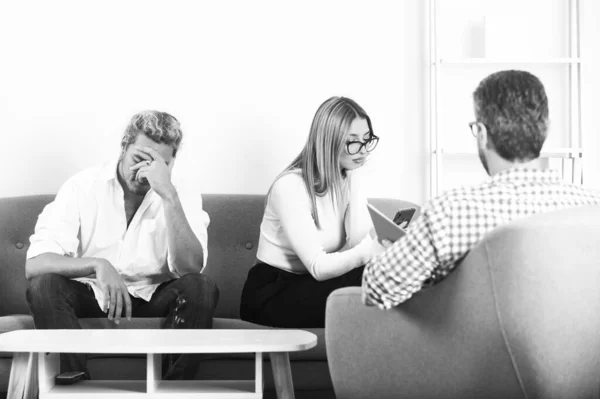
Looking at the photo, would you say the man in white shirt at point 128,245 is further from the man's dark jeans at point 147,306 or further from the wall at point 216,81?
the wall at point 216,81

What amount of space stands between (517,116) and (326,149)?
3.74 feet

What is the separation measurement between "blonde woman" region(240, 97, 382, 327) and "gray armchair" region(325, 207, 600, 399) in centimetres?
81

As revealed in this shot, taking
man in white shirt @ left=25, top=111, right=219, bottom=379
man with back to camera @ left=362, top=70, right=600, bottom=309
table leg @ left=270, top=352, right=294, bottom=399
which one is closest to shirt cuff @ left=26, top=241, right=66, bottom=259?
man in white shirt @ left=25, top=111, right=219, bottom=379

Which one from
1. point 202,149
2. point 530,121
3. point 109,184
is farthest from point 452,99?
point 530,121

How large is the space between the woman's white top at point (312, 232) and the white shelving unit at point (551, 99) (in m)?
0.64

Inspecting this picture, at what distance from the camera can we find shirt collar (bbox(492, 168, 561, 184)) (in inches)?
65.7

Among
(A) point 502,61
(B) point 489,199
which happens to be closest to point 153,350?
(B) point 489,199

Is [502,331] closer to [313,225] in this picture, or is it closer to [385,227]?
[385,227]

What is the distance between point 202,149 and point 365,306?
186 centimetres

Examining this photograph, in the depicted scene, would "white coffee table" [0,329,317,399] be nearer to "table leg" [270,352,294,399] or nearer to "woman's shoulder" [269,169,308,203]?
"table leg" [270,352,294,399]

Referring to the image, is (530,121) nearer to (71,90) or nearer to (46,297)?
(46,297)

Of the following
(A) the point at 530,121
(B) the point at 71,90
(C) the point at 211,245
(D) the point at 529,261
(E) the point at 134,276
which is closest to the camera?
(D) the point at 529,261

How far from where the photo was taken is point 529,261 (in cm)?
155

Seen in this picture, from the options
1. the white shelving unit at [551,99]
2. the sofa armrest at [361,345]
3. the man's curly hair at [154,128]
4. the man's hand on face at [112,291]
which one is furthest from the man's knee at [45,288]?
the white shelving unit at [551,99]
